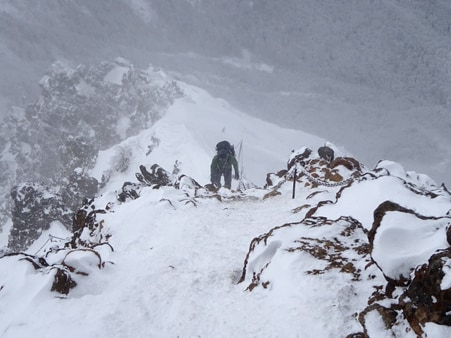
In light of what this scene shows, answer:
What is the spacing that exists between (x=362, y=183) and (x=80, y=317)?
7.25 m

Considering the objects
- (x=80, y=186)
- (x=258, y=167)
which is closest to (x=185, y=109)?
(x=80, y=186)

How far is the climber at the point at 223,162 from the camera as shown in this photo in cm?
1614

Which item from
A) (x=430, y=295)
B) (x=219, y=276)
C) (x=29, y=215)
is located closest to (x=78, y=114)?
(x=29, y=215)

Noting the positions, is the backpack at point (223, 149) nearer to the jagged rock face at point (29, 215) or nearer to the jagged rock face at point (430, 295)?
the jagged rock face at point (430, 295)

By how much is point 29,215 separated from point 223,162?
3407cm

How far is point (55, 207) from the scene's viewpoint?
41.8 meters

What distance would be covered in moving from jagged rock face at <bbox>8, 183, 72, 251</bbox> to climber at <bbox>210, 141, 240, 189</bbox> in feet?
102

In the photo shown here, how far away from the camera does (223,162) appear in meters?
16.4

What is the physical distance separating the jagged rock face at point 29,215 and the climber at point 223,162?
31026mm

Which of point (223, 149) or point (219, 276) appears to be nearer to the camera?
point (219, 276)

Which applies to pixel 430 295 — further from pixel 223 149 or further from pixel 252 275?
pixel 223 149

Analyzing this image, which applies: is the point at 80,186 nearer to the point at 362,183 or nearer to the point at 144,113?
the point at 362,183

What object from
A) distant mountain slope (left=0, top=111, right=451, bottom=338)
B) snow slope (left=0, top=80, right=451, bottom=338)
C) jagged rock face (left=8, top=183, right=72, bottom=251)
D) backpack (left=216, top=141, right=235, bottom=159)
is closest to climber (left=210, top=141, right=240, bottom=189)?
backpack (left=216, top=141, right=235, bottom=159)

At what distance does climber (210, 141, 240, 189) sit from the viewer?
1614 centimetres
